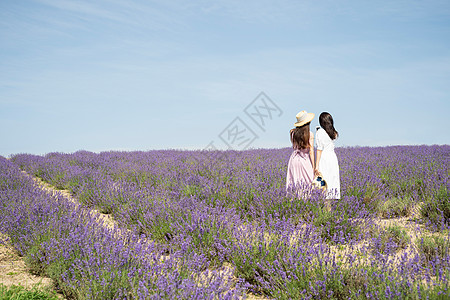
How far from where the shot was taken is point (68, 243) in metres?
2.83

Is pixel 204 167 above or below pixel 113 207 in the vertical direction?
above

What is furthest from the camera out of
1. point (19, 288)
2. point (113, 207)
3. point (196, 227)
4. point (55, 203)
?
point (113, 207)

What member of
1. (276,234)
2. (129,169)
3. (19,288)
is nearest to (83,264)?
(19,288)

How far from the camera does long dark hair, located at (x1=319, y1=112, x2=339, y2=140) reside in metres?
4.76

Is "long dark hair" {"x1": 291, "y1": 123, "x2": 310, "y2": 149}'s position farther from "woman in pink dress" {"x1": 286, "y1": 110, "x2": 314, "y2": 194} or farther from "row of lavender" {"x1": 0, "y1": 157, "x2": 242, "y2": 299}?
"row of lavender" {"x1": 0, "y1": 157, "x2": 242, "y2": 299}

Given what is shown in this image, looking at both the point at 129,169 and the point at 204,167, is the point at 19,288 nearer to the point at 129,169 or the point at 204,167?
the point at 204,167

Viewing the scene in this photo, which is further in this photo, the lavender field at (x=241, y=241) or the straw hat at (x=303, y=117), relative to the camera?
the straw hat at (x=303, y=117)

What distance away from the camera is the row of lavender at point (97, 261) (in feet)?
6.94

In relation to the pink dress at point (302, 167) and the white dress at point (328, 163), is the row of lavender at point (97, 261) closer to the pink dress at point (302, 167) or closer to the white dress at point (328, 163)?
the pink dress at point (302, 167)

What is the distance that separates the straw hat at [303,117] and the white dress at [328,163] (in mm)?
239

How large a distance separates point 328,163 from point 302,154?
37 centimetres

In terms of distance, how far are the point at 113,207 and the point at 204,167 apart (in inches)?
87.7

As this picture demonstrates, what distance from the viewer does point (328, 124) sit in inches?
188

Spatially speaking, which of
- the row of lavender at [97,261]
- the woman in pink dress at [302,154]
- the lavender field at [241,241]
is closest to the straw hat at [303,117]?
the woman in pink dress at [302,154]
